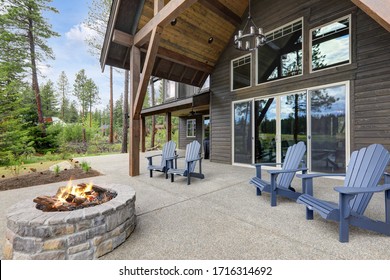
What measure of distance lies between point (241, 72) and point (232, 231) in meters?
5.60

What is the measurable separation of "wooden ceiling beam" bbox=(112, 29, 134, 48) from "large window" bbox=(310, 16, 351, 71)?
4.78m

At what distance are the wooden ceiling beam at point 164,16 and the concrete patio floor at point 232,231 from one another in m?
3.61

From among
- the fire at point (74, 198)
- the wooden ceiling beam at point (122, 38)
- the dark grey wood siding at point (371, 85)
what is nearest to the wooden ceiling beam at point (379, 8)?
the dark grey wood siding at point (371, 85)

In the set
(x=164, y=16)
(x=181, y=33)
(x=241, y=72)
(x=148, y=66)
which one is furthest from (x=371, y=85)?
(x=181, y=33)

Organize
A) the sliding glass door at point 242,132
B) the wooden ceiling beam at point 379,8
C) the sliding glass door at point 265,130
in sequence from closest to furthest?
the wooden ceiling beam at point 379,8 → the sliding glass door at point 265,130 → the sliding glass door at point 242,132

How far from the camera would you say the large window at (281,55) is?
4.95 meters

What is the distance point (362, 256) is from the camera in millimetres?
1555

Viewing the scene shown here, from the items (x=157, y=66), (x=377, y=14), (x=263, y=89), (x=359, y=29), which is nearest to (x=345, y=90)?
(x=359, y=29)

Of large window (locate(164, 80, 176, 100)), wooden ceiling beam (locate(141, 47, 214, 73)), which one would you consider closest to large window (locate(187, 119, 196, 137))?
large window (locate(164, 80, 176, 100))

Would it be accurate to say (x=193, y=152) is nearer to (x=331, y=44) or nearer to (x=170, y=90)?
(x=331, y=44)

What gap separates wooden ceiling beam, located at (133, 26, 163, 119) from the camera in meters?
4.09

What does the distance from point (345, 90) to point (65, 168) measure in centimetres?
780

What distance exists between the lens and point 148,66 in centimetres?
427

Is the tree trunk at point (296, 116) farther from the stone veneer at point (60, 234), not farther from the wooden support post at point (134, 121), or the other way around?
the stone veneer at point (60, 234)
